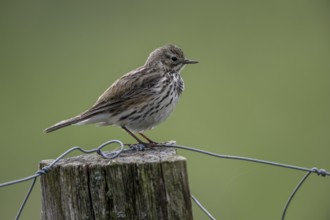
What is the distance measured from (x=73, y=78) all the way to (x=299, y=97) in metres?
4.52

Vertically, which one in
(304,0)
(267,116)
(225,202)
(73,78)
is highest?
(304,0)

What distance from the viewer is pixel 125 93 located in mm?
7898

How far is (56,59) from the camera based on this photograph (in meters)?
16.0

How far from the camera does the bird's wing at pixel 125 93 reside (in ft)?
25.5

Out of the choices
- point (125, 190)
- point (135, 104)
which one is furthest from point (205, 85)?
point (125, 190)

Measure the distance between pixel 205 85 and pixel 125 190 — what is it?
1026 centimetres

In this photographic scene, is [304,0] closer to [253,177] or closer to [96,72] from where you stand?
[96,72]

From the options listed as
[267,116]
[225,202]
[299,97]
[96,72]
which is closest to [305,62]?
[299,97]

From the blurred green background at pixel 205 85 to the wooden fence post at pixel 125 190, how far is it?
5.21 meters

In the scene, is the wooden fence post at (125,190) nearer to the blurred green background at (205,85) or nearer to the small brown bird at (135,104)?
the small brown bird at (135,104)

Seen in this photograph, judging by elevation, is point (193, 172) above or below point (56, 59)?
below

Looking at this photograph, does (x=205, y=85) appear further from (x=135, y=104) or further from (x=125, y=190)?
(x=125, y=190)

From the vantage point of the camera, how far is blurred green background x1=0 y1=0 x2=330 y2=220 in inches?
480

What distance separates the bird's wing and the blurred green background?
2964mm
